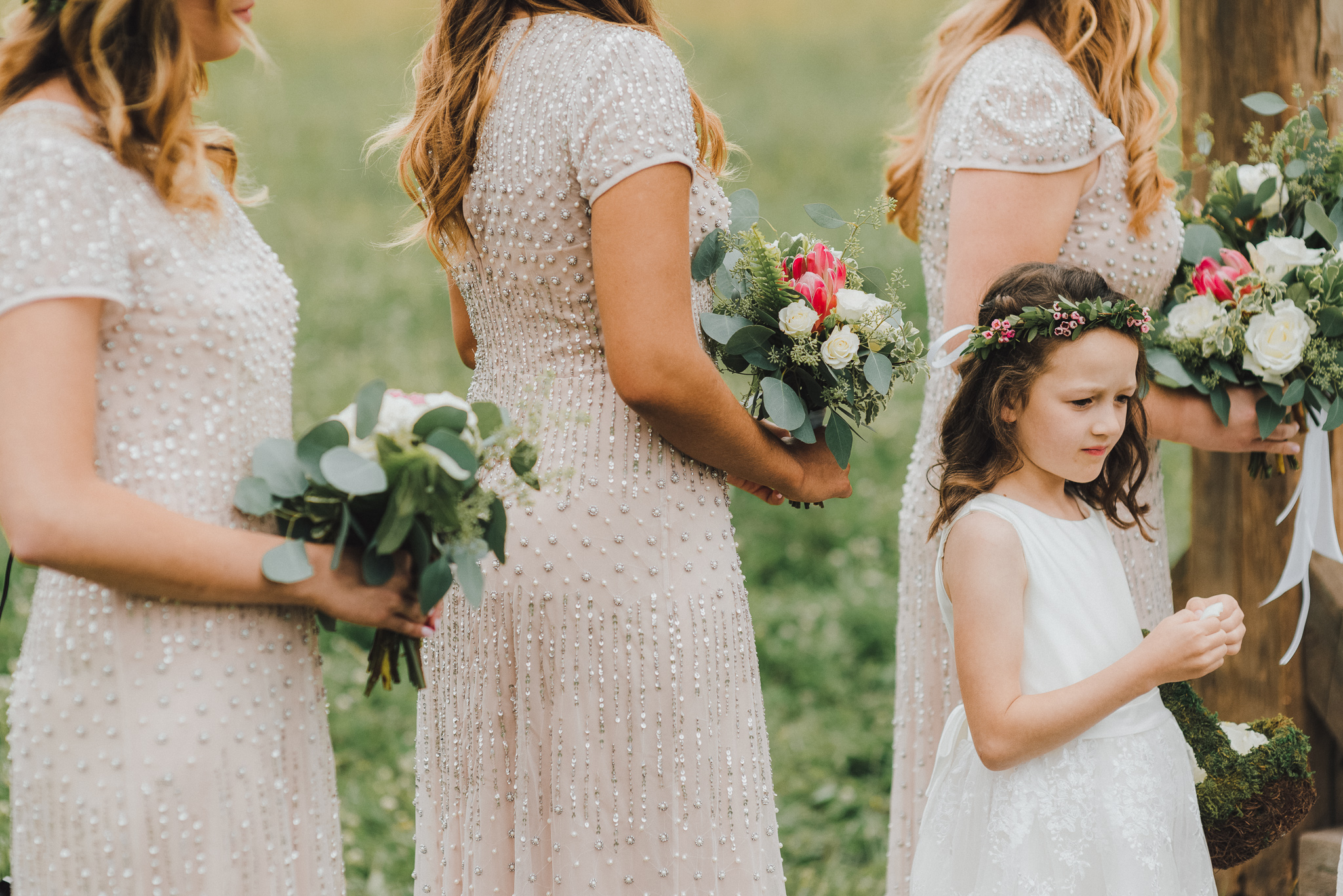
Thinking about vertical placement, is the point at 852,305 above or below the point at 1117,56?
below

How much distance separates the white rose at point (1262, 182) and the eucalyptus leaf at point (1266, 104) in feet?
0.48

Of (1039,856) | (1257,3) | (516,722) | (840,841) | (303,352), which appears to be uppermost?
(1257,3)

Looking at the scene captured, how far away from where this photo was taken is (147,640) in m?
1.71

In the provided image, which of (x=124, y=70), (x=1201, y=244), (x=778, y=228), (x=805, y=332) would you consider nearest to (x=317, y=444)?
(x=124, y=70)

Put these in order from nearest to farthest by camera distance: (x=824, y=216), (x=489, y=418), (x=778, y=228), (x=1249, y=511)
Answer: (x=489, y=418) < (x=824, y=216) < (x=1249, y=511) < (x=778, y=228)

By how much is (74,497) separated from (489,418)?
0.58m

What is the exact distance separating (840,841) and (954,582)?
2.45m

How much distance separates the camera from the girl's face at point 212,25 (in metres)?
1.77

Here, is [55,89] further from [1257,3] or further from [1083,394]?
[1257,3]

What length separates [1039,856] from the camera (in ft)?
7.24

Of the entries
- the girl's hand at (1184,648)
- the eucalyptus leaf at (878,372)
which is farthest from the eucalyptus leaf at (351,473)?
the girl's hand at (1184,648)

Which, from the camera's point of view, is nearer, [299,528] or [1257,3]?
[299,528]

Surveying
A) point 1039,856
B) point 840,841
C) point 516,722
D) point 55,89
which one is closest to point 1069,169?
point 1039,856

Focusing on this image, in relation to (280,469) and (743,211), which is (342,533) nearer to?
(280,469)
